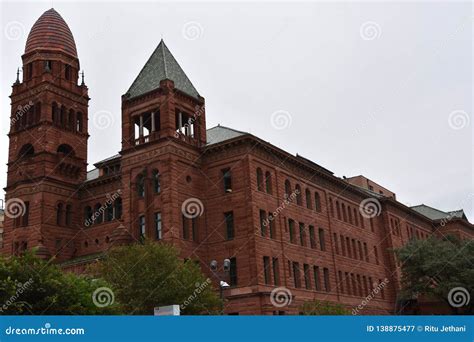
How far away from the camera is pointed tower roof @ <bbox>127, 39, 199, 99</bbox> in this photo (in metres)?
48.9

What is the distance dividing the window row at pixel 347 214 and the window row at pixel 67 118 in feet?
88.2

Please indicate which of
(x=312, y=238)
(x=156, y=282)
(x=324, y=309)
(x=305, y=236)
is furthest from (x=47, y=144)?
(x=324, y=309)

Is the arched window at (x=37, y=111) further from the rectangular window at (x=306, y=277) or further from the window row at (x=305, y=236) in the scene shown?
the rectangular window at (x=306, y=277)

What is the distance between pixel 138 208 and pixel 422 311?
39626 mm

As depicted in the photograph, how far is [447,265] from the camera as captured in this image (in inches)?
2212

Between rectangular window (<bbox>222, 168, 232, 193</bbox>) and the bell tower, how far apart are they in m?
16.8

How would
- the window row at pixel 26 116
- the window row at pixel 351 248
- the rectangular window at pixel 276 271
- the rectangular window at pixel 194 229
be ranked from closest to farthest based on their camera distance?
the rectangular window at pixel 276 271 < the rectangular window at pixel 194 229 < the window row at pixel 26 116 < the window row at pixel 351 248

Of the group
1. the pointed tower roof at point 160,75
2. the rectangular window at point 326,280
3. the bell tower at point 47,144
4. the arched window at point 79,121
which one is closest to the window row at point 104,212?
the bell tower at point 47,144

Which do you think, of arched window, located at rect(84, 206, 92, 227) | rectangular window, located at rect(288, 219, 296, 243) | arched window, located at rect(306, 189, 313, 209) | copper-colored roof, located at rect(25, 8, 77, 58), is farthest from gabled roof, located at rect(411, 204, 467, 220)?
copper-colored roof, located at rect(25, 8, 77, 58)

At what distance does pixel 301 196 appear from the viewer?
53438 millimetres

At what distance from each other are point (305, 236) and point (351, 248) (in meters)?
10.9

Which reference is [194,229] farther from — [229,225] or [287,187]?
[287,187]

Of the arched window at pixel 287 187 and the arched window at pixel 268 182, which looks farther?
the arched window at pixel 287 187

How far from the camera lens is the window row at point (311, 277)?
48938 millimetres
